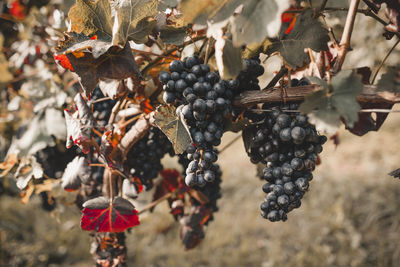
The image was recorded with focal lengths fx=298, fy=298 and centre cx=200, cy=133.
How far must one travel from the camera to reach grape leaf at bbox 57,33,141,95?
66 centimetres

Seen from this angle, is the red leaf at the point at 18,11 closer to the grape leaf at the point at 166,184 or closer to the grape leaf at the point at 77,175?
the grape leaf at the point at 77,175

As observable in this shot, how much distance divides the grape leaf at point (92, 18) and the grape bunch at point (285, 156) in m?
0.43

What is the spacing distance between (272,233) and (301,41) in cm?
317

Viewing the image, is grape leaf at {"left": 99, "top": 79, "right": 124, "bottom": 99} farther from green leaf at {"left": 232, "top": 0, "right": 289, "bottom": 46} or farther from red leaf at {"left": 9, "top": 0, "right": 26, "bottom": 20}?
red leaf at {"left": 9, "top": 0, "right": 26, "bottom": 20}

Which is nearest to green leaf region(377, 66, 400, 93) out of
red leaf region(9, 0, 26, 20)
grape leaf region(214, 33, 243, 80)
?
grape leaf region(214, 33, 243, 80)

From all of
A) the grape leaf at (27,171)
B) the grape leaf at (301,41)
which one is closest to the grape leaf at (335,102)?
the grape leaf at (301,41)

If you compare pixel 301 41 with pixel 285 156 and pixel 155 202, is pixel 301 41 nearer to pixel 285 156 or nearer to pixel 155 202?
pixel 285 156

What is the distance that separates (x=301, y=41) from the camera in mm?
638

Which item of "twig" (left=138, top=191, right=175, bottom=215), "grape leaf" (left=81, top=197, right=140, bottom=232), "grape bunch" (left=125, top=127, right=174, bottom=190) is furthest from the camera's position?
"twig" (left=138, top=191, right=175, bottom=215)

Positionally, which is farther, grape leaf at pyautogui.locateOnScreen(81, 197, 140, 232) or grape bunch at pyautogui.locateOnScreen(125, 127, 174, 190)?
grape bunch at pyautogui.locateOnScreen(125, 127, 174, 190)

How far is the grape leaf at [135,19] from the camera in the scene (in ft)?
2.12

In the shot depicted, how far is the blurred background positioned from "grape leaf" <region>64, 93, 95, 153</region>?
6.83 feet

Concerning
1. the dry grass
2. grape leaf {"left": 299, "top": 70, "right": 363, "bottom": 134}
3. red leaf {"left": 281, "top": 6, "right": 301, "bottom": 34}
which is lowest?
the dry grass

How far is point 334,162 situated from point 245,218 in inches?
97.5
